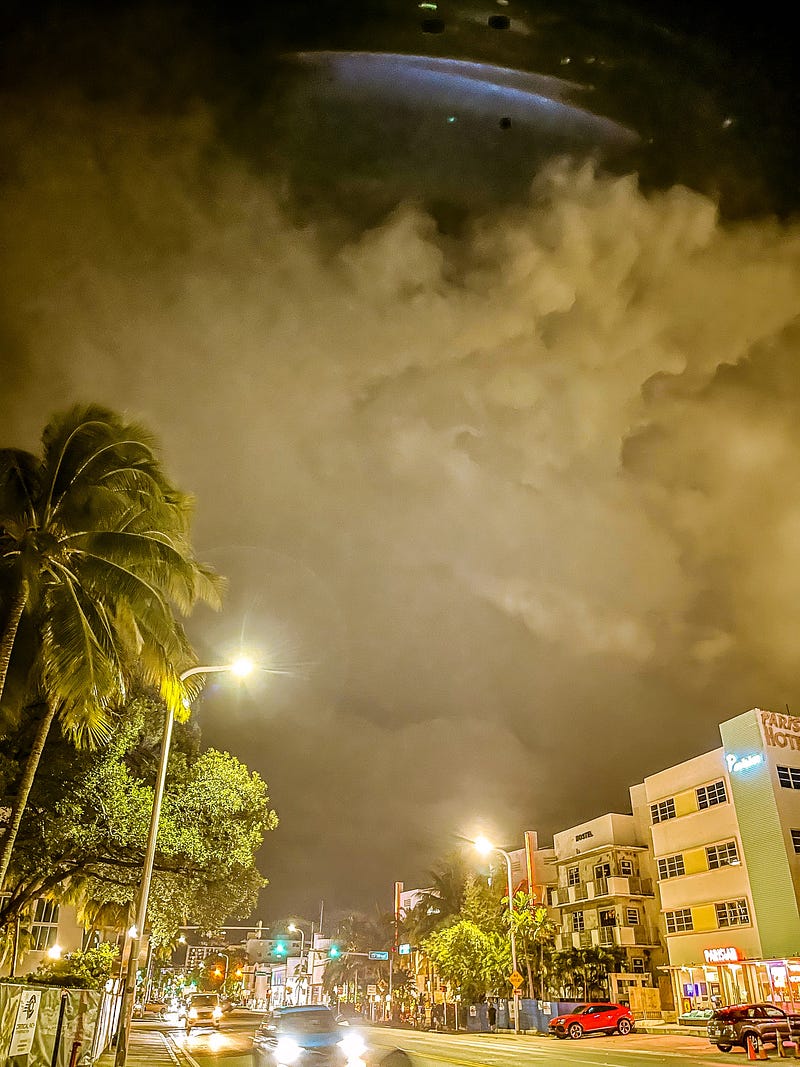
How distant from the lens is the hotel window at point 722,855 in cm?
4197

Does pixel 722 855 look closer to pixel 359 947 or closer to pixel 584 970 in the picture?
pixel 584 970

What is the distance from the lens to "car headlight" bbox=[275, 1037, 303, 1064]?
1614 centimetres

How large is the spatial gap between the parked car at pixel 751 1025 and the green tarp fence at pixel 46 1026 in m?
17.1

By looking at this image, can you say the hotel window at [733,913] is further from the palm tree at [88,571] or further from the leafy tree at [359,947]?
the leafy tree at [359,947]

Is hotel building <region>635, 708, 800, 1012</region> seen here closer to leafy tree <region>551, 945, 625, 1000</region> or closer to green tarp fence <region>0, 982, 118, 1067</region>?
leafy tree <region>551, 945, 625, 1000</region>

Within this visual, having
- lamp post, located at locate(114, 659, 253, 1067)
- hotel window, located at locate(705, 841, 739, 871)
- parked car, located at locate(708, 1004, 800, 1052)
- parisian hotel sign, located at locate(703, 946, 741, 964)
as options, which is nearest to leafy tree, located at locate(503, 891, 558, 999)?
parisian hotel sign, located at locate(703, 946, 741, 964)

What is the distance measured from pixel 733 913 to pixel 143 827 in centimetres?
3302

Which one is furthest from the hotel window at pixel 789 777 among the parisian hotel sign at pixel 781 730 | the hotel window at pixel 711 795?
the hotel window at pixel 711 795

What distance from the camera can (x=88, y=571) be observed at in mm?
16094

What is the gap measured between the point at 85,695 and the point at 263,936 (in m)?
119

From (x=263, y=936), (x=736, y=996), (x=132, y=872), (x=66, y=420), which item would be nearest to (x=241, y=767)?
(x=132, y=872)

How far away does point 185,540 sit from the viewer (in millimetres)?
20078

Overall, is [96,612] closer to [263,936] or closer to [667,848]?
[667,848]

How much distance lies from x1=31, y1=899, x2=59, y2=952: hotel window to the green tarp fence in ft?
95.8
